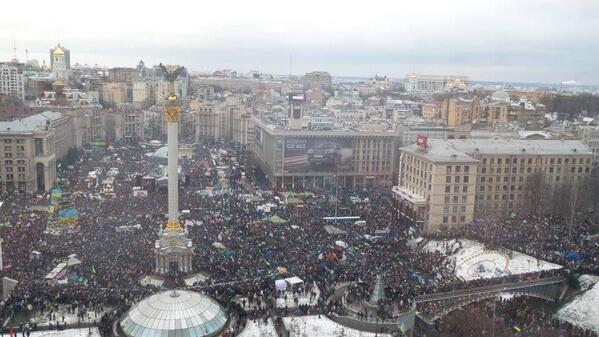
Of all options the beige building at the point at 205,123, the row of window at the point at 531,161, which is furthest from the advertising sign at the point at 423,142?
the beige building at the point at 205,123

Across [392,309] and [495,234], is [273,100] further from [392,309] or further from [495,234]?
[392,309]

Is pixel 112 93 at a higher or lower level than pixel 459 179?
higher

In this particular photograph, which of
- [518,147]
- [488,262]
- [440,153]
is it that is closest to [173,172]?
[488,262]

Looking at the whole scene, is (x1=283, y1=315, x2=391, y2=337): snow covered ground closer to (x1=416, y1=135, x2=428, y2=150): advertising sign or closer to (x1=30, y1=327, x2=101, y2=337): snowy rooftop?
(x1=30, y1=327, x2=101, y2=337): snowy rooftop

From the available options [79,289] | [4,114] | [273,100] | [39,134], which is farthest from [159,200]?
[273,100]

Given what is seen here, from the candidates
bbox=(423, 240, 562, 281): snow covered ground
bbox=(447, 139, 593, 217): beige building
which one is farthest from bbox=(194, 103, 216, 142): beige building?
bbox=(423, 240, 562, 281): snow covered ground

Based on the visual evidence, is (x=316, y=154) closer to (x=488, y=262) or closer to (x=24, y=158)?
(x=24, y=158)
